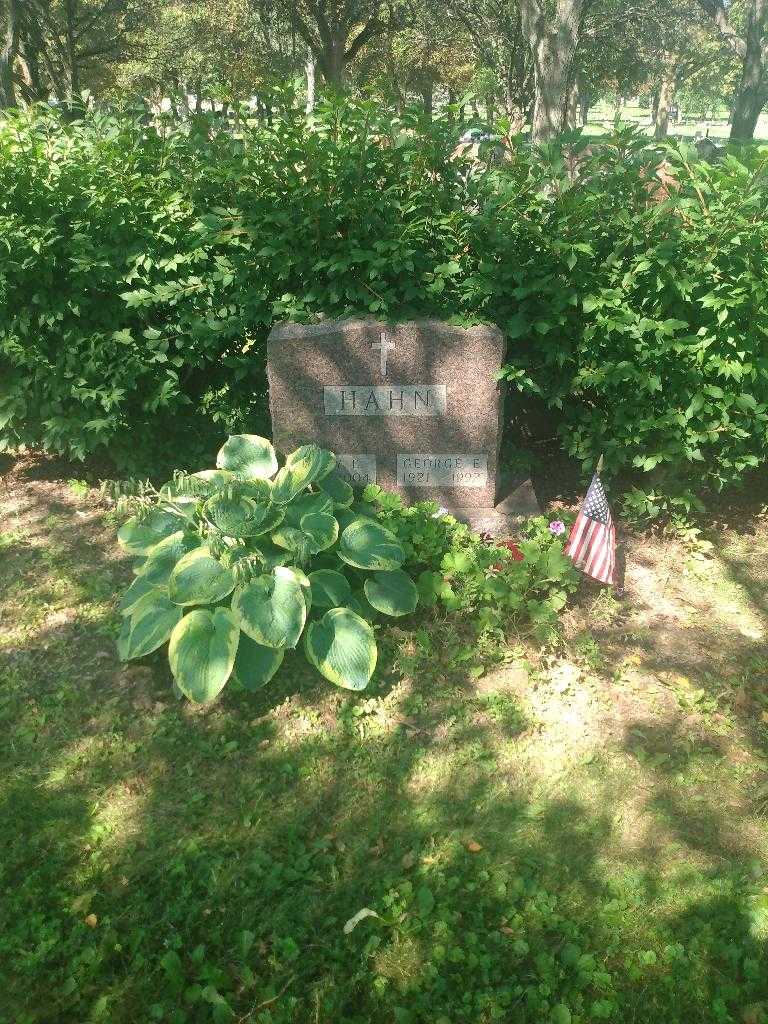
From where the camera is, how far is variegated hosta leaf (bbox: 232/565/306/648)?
329cm

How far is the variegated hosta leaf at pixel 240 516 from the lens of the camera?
360cm

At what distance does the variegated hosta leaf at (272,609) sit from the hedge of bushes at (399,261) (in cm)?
183

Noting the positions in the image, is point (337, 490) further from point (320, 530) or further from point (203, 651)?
point (203, 651)

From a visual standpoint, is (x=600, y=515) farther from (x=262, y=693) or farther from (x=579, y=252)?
(x=262, y=693)

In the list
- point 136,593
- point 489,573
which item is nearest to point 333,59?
point 489,573

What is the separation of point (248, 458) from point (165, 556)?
2.59 feet

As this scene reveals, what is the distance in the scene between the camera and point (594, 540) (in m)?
4.20

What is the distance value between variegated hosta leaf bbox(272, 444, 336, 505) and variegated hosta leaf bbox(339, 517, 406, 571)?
0.32 meters

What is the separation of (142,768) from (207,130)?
145 inches

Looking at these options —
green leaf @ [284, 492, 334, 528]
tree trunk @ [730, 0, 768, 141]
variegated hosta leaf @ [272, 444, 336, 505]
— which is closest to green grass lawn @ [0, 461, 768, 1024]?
green leaf @ [284, 492, 334, 528]

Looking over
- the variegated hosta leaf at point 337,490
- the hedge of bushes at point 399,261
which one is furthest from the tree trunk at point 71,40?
the variegated hosta leaf at point 337,490

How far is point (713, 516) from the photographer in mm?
5105

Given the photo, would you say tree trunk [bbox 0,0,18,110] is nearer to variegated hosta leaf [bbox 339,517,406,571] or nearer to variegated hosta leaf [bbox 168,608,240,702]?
variegated hosta leaf [bbox 339,517,406,571]

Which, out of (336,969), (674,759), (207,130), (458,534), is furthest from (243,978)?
(207,130)
